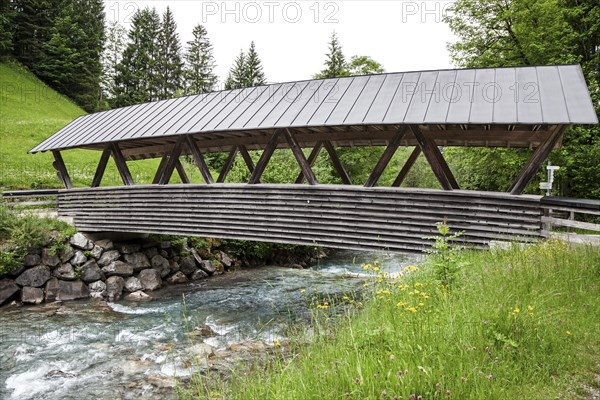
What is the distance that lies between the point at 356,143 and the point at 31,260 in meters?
10.1

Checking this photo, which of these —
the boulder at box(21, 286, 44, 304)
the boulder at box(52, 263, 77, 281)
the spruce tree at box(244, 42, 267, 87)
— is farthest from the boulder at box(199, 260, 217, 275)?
the spruce tree at box(244, 42, 267, 87)

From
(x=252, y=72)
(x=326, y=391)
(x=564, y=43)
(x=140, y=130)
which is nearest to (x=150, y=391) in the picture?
(x=326, y=391)

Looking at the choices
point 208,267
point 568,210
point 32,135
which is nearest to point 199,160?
point 208,267

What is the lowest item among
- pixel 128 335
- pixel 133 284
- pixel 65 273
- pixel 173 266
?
pixel 173 266

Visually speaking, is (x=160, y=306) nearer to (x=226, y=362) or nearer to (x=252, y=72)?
(x=226, y=362)

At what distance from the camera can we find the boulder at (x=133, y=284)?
12377mm

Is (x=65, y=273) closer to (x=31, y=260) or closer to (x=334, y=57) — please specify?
(x=31, y=260)

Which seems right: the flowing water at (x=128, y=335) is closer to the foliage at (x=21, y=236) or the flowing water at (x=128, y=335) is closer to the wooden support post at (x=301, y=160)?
the foliage at (x=21, y=236)

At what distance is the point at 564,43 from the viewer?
1424 cm

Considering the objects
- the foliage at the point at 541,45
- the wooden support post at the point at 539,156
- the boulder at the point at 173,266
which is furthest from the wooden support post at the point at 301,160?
the foliage at the point at 541,45

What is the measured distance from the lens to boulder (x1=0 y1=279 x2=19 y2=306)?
10.6 m

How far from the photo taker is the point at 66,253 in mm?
12320

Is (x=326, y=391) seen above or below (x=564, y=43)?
below

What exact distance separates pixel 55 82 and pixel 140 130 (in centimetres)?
3249
